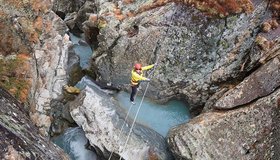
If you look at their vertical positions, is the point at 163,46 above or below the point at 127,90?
above

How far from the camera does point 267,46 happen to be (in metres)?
20.7

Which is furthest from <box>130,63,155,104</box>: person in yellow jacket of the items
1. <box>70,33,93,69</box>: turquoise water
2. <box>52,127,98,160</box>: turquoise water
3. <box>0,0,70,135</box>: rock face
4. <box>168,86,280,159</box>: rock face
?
<box>70,33,93,69</box>: turquoise water

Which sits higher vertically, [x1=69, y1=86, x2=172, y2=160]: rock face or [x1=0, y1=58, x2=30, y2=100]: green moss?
[x1=0, y1=58, x2=30, y2=100]: green moss

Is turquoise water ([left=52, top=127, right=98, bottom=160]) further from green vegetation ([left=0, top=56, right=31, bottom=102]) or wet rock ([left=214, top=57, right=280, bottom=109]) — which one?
wet rock ([left=214, top=57, right=280, bottom=109])

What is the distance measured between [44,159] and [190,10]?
496 inches

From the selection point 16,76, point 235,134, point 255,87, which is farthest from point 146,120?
point 16,76

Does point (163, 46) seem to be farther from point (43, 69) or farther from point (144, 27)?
point (43, 69)

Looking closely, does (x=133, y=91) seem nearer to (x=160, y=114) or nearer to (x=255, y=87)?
(x=160, y=114)

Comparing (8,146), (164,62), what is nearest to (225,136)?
(164,62)

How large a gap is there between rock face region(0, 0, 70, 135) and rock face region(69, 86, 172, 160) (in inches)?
73.5

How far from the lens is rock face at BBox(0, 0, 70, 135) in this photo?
21.9m

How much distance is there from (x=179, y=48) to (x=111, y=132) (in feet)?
21.4

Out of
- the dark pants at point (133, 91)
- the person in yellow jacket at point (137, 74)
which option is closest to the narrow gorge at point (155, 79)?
the dark pants at point (133, 91)

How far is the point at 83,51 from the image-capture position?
29.7 meters
